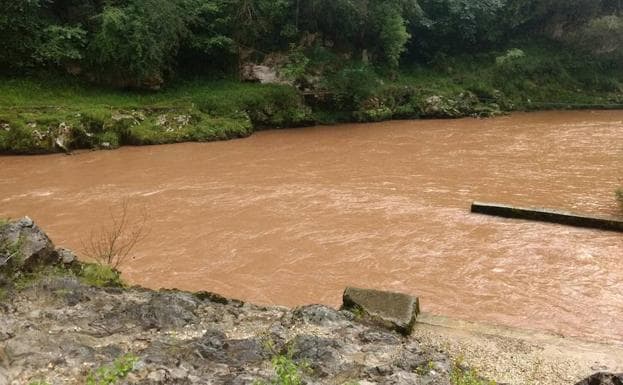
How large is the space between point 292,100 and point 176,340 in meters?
17.9

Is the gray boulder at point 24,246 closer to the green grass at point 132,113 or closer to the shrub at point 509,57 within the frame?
the green grass at point 132,113

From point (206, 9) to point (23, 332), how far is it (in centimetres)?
1958

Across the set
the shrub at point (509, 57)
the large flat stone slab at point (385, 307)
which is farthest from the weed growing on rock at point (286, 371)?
the shrub at point (509, 57)

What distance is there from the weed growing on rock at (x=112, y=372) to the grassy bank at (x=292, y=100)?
14250mm

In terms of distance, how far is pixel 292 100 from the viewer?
21859mm

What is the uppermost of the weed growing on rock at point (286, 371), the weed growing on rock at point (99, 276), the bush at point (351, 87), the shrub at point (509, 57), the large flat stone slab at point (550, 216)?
the shrub at point (509, 57)

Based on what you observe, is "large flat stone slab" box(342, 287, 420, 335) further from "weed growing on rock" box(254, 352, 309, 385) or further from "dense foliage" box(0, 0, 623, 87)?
"dense foliage" box(0, 0, 623, 87)

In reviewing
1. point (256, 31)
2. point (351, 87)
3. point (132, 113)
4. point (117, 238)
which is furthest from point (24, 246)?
point (256, 31)

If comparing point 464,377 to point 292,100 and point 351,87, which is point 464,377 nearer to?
point 292,100

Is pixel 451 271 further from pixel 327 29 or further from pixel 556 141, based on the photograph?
pixel 327 29

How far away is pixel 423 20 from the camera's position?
2697 centimetres

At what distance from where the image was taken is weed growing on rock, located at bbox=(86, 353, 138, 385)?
364 centimetres

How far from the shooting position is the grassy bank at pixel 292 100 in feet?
56.7

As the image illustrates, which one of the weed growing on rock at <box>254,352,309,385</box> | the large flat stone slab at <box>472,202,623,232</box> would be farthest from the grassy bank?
the weed growing on rock at <box>254,352,309,385</box>
